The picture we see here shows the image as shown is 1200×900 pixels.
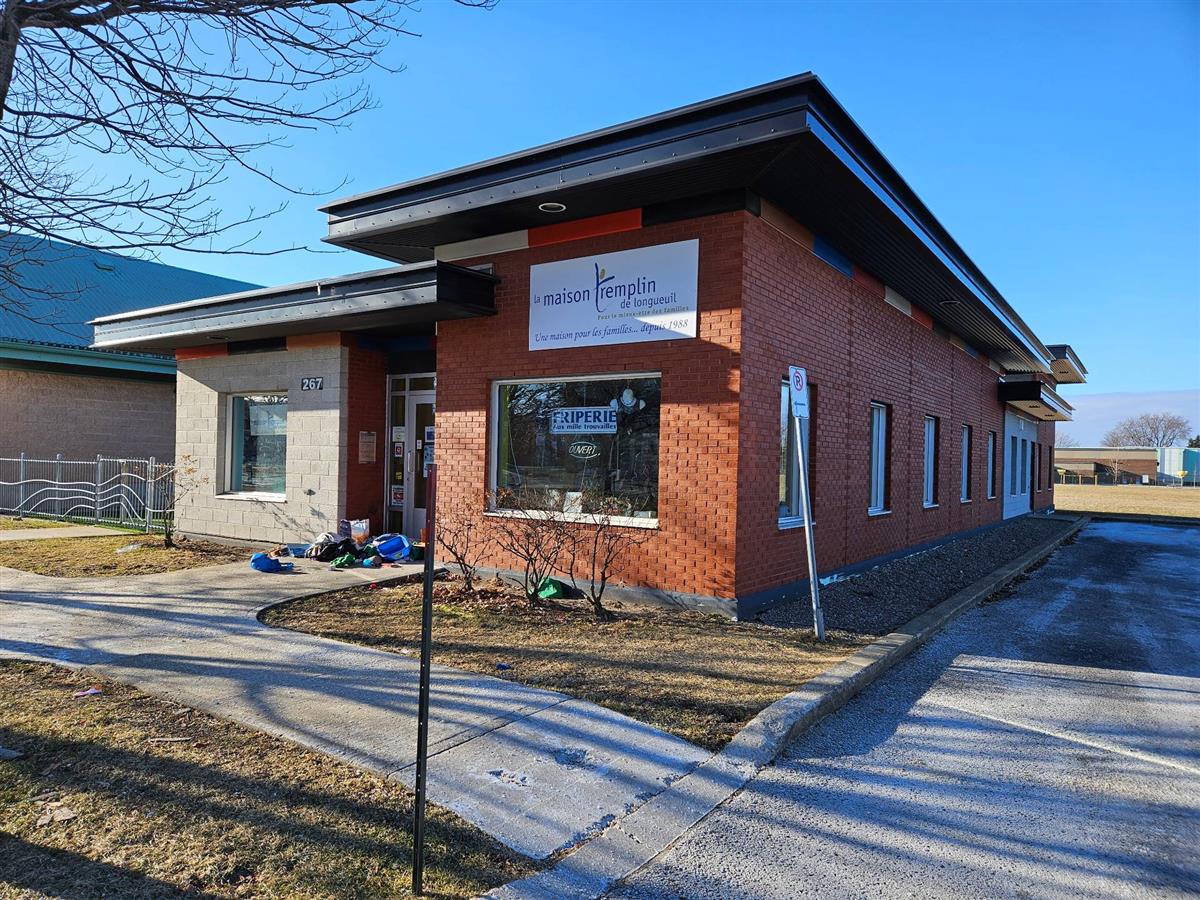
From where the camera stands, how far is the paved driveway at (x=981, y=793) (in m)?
3.40

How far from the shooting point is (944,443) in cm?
1600

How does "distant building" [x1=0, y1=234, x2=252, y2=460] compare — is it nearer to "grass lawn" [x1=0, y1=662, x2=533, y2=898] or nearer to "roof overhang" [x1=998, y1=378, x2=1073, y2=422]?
"grass lawn" [x1=0, y1=662, x2=533, y2=898]

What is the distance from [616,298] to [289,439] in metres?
6.86

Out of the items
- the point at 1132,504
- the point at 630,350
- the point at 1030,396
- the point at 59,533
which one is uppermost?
the point at 1030,396

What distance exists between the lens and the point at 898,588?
10.3 meters

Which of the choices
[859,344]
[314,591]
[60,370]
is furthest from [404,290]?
[60,370]

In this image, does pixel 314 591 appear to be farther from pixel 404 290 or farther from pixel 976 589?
pixel 976 589

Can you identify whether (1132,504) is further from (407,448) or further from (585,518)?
(585,518)

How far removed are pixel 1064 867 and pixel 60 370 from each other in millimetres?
21706

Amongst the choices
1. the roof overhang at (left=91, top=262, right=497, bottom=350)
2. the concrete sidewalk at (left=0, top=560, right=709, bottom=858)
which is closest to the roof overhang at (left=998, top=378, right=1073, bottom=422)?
the roof overhang at (left=91, top=262, right=497, bottom=350)

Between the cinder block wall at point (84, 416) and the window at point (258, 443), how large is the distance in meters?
7.75

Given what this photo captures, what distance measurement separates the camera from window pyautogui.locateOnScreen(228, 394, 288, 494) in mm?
13195

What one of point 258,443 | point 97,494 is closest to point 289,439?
point 258,443

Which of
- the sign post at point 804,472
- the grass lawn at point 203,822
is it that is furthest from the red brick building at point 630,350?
the grass lawn at point 203,822
